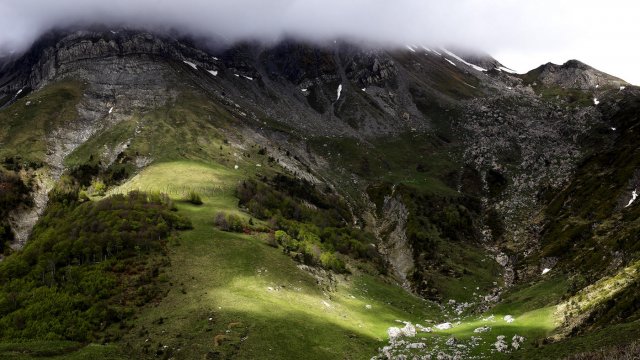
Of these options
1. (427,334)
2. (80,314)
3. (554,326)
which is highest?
(554,326)

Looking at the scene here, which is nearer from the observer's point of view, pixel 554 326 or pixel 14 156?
pixel 554 326

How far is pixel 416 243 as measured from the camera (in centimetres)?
11738

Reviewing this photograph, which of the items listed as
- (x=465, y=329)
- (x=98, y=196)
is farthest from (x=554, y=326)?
(x=98, y=196)

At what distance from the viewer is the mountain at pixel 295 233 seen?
5847cm

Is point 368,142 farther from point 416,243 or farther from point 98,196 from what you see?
point 98,196

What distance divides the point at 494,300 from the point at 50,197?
106403 mm

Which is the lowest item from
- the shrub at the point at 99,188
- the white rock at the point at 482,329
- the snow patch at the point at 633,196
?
the shrub at the point at 99,188

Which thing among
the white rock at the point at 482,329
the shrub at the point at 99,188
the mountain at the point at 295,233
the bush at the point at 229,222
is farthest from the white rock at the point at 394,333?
the shrub at the point at 99,188

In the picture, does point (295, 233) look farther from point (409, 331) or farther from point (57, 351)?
point (57, 351)

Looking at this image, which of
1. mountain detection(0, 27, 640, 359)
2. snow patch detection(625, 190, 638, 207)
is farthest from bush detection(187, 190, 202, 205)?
snow patch detection(625, 190, 638, 207)

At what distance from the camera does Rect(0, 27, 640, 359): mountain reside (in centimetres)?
5847

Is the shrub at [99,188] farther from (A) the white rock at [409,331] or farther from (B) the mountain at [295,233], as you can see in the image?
(A) the white rock at [409,331]

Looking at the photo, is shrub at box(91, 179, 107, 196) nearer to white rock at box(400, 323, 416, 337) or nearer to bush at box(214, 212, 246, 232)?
bush at box(214, 212, 246, 232)

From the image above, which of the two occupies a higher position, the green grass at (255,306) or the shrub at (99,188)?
the green grass at (255,306)
